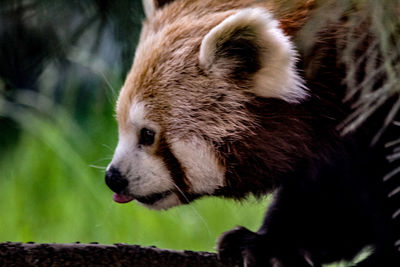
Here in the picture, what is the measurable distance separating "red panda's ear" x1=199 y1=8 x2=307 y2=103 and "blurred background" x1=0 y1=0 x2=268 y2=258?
9.4 inches

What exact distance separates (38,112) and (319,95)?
0.88 metres

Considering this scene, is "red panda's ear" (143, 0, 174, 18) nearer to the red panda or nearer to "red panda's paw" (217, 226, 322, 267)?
the red panda

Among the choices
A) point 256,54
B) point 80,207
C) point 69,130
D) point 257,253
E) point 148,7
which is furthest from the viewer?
point 80,207

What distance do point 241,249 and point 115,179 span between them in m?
0.32

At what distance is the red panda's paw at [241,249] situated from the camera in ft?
4.72

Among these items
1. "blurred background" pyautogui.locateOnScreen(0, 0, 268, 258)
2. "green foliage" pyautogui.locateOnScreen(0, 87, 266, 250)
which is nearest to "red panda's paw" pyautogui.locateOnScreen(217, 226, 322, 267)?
"blurred background" pyautogui.locateOnScreen(0, 0, 268, 258)

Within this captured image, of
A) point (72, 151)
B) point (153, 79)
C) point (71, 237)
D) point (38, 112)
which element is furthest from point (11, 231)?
point (153, 79)

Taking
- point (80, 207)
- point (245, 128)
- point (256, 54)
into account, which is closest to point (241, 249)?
point (245, 128)

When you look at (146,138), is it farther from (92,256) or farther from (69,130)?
(69,130)

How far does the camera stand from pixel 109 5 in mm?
1449

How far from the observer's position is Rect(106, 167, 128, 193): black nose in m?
1.44

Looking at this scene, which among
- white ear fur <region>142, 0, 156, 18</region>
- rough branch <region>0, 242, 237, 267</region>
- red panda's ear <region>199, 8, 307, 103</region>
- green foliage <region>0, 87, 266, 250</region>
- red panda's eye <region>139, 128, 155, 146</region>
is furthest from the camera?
green foliage <region>0, 87, 266, 250</region>

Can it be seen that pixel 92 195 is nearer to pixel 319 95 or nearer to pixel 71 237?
pixel 71 237

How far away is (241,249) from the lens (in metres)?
1.48
